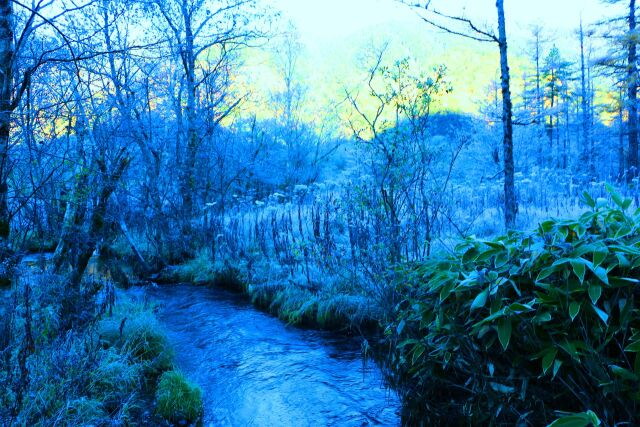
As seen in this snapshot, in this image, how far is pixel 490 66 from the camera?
43.2m

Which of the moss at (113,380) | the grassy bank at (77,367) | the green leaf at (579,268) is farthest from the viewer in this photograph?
the moss at (113,380)

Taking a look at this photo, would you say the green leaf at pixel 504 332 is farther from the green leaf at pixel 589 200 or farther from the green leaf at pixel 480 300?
the green leaf at pixel 589 200

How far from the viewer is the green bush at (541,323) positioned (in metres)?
1.75

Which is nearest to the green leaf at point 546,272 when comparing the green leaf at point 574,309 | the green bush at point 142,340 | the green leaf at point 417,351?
the green leaf at point 574,309

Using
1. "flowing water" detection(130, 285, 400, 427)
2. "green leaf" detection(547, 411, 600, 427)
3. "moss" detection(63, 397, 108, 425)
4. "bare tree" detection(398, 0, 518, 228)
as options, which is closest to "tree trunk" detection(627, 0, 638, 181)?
"bare tree" detection(398, 0, 518, 228)

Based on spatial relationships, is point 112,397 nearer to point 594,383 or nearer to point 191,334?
point 191,334

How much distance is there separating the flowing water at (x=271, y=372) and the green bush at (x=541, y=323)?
1.36 m

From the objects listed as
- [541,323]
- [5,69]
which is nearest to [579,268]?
[541,323]

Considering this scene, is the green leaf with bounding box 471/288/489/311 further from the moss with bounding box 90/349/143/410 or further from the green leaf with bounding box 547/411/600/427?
the moss with bounding box 90/349/143/410

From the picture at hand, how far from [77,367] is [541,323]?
3.24 m

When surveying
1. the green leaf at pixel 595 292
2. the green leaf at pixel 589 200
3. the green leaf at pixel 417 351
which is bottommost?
the green leaf at pixel 417 351

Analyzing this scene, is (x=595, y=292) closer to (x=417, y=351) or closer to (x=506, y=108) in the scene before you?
(x=417, y=351)

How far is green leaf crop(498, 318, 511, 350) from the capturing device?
73.7 inches

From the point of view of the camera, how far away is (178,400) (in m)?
3.60
